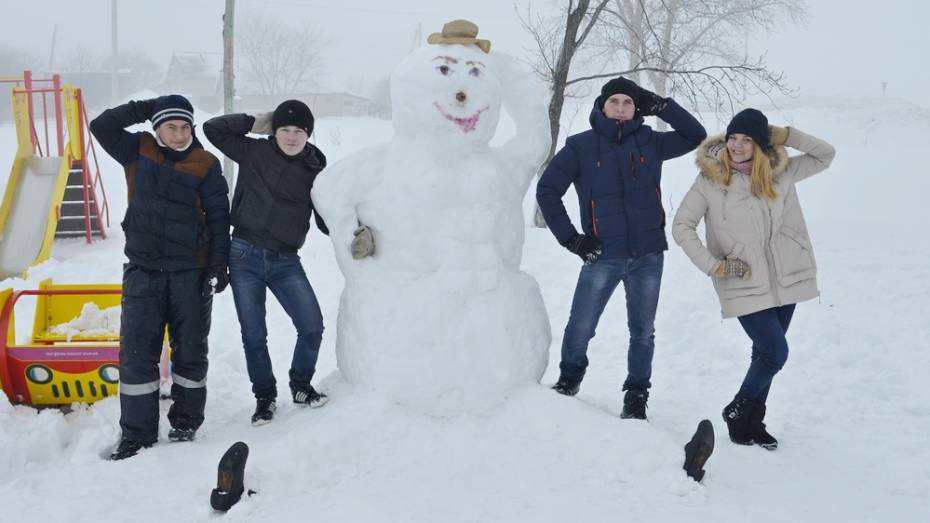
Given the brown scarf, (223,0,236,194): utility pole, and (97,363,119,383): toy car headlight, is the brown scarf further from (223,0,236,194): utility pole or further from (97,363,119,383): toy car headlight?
(223,0,236,194): utility pole

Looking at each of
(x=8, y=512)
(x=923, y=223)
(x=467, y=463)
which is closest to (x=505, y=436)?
(x=467, y=463)

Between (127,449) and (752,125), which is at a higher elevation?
(752,125)

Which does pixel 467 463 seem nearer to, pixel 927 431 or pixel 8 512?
pixel 8 512

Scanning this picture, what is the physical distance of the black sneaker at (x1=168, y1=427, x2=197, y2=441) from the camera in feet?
11.6

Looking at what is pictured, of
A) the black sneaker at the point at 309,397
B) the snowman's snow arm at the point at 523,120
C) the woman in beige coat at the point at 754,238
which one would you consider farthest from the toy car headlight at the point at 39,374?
the woman in beige coat at the point at 754,238

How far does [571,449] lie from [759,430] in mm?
1165

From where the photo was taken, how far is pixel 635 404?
3.72 meters

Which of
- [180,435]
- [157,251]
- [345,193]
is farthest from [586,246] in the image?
[180,435]

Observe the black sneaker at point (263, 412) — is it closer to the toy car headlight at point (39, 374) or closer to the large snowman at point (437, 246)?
the large snowman at point (437, 246)

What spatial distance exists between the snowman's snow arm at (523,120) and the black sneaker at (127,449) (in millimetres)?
2298

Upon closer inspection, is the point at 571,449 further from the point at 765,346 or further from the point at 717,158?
the point at 717,158

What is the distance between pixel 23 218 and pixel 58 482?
678 cm

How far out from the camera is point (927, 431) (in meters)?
3.88

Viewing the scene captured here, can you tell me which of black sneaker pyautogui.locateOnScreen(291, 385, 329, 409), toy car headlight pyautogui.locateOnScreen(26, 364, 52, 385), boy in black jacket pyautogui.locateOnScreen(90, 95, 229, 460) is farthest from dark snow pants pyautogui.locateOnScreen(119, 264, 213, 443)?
toy car headlight pyautogui.locateOnScreen(26, 364, 52, 385)
